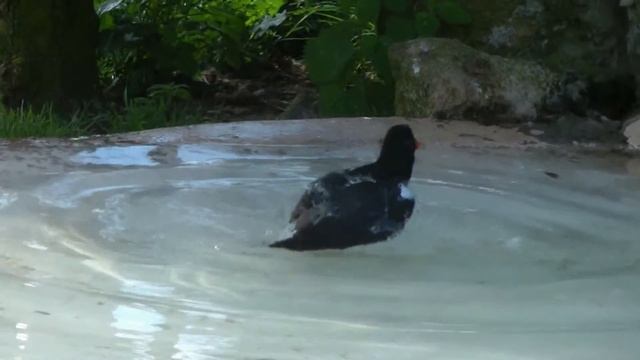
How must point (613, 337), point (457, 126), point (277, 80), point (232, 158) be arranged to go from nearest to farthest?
point (613, 337) < point (232, 158) < point (457, 126) < point (277, 80)

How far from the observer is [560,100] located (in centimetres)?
623

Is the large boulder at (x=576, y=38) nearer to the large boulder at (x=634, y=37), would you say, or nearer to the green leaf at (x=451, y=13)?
the large boulder at (x=634, y=37)

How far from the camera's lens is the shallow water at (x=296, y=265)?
283cm

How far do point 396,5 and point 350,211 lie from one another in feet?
10.3

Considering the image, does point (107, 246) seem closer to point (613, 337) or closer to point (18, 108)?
point (613, 337)

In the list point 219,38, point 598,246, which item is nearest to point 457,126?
point 598,246

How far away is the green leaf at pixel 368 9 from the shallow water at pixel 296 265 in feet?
4.96

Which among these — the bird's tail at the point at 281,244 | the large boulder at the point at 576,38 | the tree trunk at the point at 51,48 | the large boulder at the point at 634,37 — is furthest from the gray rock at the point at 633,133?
the tree trunk at the point at 51,48

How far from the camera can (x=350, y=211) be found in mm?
3783

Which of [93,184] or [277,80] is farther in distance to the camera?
[277,80]

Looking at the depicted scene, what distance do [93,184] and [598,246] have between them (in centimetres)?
187

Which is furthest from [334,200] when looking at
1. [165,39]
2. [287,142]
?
[165,39]

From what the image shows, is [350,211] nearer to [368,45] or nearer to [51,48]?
[368,45]

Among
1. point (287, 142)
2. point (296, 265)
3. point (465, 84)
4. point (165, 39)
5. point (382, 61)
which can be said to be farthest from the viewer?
point (165, 39)
